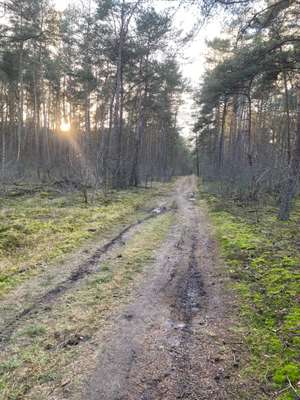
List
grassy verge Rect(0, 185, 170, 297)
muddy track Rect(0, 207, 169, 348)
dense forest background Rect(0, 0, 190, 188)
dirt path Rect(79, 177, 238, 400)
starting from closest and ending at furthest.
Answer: dirt path Rect(79, 177, 238, 400) → muddy track Rect(0, 207, 169, 348) → grassy verge Rect(0, 185, 170, 297) → dense forest background Rect(0, 0, 190, 188)

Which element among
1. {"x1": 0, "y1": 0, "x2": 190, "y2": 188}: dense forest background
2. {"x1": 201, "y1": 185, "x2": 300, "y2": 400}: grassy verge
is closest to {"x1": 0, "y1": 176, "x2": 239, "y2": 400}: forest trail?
{"x1": 201, "y1": 185, "x2": 300, "y2": 400}: grassy verge

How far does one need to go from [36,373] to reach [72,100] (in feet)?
79.8

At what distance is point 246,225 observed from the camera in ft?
28.0

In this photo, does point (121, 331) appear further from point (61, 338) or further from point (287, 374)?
point (287, 374)

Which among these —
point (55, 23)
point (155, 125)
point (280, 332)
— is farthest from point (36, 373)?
point (155, 125)

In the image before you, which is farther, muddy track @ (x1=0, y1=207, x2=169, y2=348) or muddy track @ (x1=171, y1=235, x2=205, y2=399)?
muddy track @ (x1=0, y1=207, x2=169, y2=348)

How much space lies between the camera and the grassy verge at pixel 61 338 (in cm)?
253

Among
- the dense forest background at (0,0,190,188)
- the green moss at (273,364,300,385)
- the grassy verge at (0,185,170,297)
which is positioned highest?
the dense forest background at (0,0,190,188)

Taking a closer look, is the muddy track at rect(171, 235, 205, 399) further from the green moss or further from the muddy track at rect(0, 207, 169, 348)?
the muddy track at rect(0, 207, 169, 348)

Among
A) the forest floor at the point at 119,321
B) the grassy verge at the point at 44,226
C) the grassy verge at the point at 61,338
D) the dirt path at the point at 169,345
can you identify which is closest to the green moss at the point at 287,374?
the forest floor at the point at 119,321

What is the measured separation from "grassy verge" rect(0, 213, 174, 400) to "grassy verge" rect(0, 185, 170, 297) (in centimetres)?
120

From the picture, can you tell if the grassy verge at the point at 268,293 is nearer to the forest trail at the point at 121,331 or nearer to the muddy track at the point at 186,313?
the forest trail at the point at 121,331

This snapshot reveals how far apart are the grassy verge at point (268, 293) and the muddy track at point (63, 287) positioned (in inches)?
99.9

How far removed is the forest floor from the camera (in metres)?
2.54
